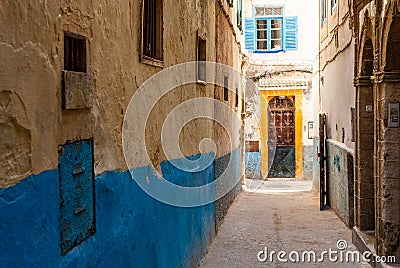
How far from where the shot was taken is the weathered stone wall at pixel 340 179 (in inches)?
424

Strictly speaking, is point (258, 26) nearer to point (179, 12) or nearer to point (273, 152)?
point (273, 152)

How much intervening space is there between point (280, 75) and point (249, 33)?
6.70 ft

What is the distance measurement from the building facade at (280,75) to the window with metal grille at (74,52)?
63.3 ft

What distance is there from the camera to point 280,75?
75.0 feet

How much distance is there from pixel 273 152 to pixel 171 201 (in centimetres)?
1756

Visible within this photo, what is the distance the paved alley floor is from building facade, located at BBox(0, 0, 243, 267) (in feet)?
7.80

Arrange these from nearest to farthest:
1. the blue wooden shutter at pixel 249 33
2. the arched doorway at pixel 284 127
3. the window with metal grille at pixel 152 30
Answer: the window with metal grille at pixel 152 30, the blue wooden shutter at pixel 249 33, the arched doorway at pixel 284 127

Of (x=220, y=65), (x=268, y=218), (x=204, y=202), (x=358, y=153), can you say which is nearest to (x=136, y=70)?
(x=204, y=202)

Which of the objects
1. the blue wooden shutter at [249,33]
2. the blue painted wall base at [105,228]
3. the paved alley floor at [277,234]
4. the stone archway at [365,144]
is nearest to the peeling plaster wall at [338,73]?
the stone archway at [365,144]

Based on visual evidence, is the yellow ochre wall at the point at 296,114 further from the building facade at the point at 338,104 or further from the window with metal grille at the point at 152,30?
the window with metal grille at the point at 152,30

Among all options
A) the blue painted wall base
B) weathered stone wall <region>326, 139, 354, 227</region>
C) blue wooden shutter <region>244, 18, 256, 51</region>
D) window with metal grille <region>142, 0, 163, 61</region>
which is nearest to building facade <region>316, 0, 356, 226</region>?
weathered stone wall <region>326, 139, 354, 227</region>

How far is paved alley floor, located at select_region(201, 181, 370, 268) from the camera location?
8719 mm

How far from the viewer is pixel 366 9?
333 inches

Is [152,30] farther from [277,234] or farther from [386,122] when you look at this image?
[277,234]
